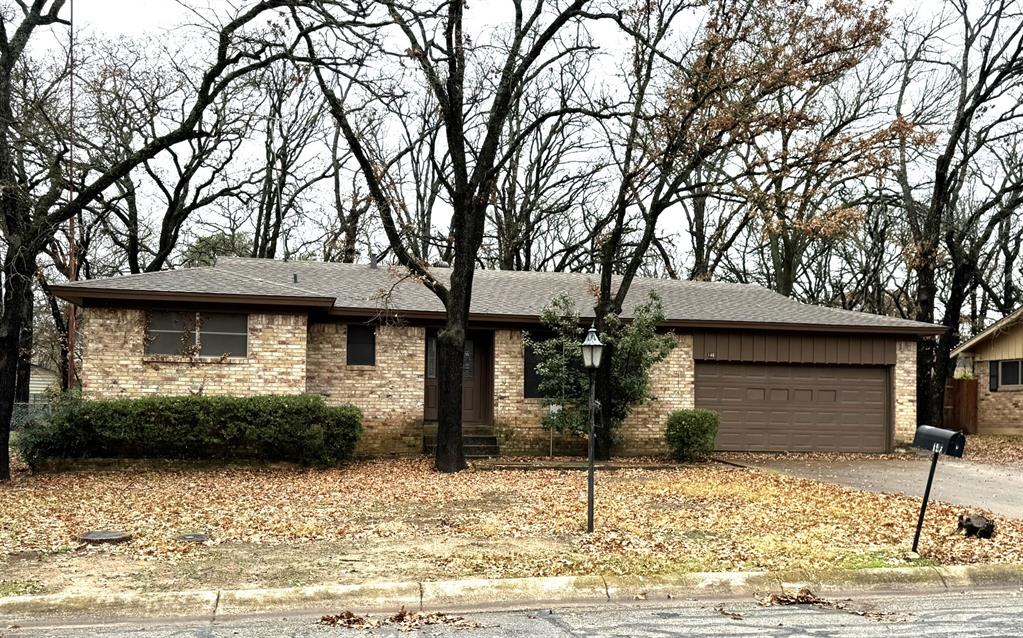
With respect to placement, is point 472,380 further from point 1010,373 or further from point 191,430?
point 1010,373

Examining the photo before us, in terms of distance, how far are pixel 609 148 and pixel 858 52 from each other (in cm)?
1362

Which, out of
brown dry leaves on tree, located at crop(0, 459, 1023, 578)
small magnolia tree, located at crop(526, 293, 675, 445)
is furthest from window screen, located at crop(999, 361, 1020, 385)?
brown dry leaves on tree, located at crop(0, 459, 1023, 578)

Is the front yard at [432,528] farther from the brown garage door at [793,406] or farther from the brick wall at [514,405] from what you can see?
the brown garage door at [793,406]

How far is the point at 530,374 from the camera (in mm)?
19141

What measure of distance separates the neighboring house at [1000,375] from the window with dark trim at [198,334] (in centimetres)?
2042

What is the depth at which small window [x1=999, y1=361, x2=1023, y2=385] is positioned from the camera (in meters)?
25.2

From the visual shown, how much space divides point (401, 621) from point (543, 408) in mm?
12728

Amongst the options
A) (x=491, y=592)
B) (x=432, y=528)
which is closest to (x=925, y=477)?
(x=432, y=528)

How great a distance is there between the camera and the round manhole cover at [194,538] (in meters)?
8.78

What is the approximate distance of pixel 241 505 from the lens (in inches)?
451

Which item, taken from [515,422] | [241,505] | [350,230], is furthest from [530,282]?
[241,505]

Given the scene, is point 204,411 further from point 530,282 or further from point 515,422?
point 530,282

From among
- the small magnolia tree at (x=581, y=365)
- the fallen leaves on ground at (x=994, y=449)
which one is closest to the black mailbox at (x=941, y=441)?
the small magnolia tree at (x=581, y=365)

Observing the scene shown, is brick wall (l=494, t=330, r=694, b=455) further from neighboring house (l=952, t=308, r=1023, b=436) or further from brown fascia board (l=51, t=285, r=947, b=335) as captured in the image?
neighboring house (l=952, t=308, r=1023, b=436)
